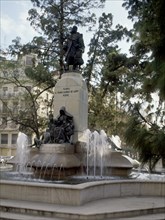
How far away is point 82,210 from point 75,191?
1.80ft

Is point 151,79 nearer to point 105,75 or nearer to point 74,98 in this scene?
point 74,98

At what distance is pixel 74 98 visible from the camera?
550 inches

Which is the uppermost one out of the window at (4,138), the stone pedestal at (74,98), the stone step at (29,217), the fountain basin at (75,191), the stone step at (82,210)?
the stone pedestal at (74,98)

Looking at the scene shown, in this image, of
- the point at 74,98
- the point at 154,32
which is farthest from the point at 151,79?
the point at 74,98

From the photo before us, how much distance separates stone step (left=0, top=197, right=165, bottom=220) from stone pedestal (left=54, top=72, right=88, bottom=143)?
648 cm

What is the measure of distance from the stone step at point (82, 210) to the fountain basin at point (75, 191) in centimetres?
17

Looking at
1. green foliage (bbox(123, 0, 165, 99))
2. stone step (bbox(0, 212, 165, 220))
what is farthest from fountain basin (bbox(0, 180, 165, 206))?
green foliage (bbox(123, 0, 165, 99))

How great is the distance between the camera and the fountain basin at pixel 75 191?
700 cm

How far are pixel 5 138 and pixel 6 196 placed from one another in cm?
4347

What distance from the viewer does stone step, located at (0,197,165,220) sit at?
6217 millimetres

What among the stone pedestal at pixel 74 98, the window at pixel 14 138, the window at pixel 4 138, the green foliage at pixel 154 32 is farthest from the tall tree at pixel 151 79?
the window at pixel 4 138

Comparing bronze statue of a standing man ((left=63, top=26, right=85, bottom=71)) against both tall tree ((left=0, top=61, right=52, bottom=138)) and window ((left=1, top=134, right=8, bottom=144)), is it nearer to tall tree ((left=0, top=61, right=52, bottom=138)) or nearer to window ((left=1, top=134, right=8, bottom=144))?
tall tree ((left=0, top=61, right=52, bottom=138))

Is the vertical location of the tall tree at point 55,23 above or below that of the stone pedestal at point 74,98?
above

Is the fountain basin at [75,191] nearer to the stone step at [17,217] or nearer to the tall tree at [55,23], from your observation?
the stone step at [17,217]
